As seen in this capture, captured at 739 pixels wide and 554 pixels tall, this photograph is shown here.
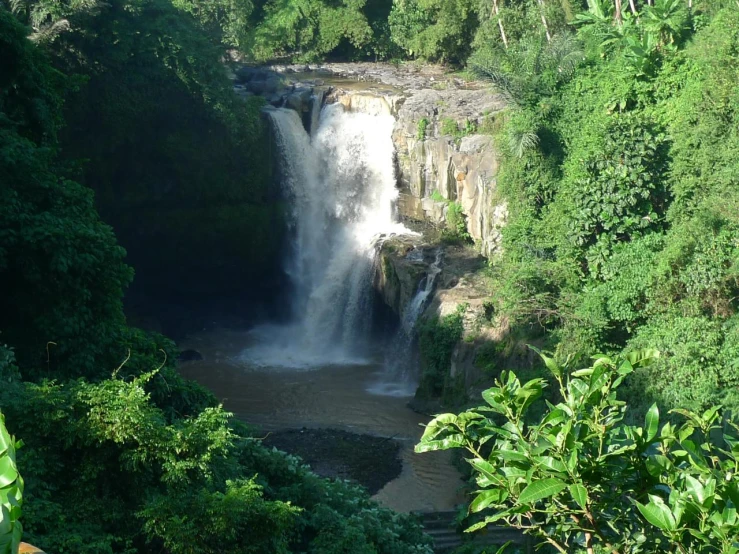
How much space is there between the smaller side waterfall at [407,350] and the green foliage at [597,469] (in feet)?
56.4

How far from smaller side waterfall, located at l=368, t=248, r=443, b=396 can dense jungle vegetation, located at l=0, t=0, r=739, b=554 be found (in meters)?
2.10

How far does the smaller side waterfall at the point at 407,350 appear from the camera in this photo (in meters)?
22.2

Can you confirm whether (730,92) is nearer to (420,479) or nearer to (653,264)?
(653,264)

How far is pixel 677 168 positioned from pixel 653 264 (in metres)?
2.65

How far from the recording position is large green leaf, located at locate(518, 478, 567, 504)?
386cm

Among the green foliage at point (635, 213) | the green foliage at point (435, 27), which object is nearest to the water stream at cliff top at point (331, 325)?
the green foliage at point (635, 213)

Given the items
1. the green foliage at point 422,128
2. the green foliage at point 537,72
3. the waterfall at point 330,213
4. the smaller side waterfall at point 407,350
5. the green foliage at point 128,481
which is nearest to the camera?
the green foliage at point 128,481

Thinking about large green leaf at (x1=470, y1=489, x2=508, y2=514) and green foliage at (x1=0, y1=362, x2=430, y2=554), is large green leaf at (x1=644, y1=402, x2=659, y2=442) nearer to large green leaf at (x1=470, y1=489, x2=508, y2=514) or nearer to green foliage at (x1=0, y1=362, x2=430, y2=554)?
large green leaf at (x1=470, y1=489, x2=508, y2=514)

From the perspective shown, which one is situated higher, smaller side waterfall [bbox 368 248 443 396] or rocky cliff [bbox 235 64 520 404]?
rocky cliff [bbox 235 64 520 404]

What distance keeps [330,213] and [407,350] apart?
22.5ft

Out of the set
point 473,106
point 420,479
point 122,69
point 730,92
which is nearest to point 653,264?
point 730,92

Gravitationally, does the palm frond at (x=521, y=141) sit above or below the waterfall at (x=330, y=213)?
above

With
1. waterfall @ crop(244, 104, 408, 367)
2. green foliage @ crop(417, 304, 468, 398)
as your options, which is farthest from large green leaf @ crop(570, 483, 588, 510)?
waterfall @ crop(244, 104, 408, 367)

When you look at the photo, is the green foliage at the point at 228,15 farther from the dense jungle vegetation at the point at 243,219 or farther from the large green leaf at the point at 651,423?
the large green leaf at the point at 651,423
